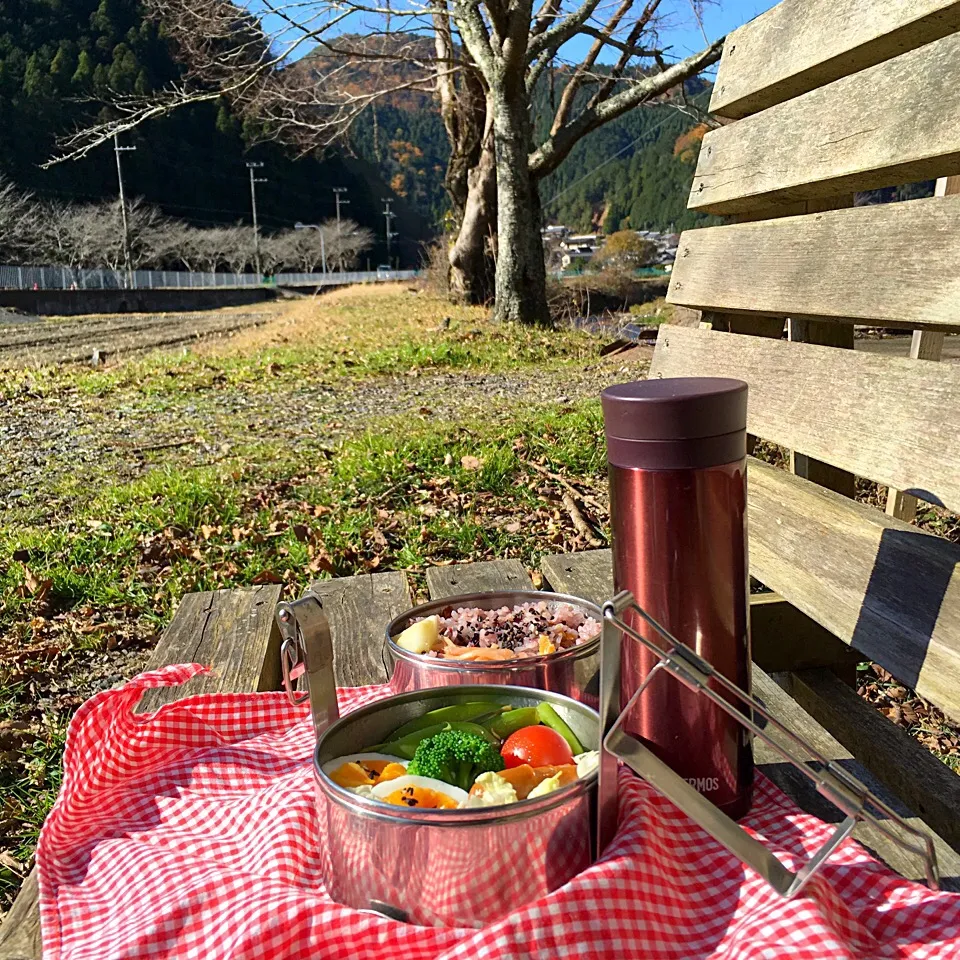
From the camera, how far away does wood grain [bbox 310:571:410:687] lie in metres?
1.98

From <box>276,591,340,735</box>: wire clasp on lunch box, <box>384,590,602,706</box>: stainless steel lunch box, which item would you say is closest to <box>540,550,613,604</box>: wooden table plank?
<box>384,590,602,706</box>: stainless steel lunch box

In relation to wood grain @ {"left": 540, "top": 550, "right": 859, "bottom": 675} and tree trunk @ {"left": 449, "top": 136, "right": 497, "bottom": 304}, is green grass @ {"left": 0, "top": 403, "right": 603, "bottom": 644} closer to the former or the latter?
wood grain @ {"left": 540, "top": 550, "right": 859, "bottom": 675}

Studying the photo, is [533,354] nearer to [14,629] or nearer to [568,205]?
[14,629]

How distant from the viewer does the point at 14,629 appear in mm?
3773

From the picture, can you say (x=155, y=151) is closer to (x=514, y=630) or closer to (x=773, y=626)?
(x=773, y=626)

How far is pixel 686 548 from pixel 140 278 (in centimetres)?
7439

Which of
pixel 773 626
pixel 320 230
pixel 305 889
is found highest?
pixel 320 230

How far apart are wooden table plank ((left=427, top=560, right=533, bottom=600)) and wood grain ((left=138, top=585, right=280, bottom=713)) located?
42 centimetres

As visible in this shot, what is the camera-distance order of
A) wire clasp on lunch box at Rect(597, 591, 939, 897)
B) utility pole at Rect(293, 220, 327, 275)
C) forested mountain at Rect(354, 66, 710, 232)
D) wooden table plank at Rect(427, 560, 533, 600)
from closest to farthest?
wire clasp on lunch box at Rect(597, 591, 939, 897) → wooden table plank at Rect(427, 560, 533, 600) → utility pole at Rect(293, 220, 327, 275) → forested mountain at Rect(354, 66, 710, 232)

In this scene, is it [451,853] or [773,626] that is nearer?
[451,853]

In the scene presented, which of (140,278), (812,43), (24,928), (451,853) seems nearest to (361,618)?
(24,928)

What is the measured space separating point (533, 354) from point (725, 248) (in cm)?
892

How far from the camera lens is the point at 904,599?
153cm

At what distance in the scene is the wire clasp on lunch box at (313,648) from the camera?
3.95 ft
